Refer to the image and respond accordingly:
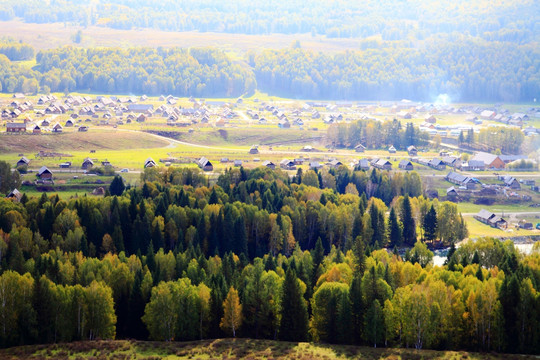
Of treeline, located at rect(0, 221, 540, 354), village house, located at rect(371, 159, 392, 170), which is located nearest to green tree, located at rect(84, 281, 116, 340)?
treeline, located at rect(0, 221, 540, 354)

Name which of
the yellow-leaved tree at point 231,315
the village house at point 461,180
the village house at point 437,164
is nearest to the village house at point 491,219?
the village house at point 461,180

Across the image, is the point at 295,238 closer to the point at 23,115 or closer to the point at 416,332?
the point at 416,332

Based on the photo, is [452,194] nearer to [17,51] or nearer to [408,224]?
[408,224]

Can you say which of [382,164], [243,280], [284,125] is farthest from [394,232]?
[284,125]

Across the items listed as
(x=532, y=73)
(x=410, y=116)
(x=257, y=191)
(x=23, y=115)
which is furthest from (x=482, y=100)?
(x=257, y=191)

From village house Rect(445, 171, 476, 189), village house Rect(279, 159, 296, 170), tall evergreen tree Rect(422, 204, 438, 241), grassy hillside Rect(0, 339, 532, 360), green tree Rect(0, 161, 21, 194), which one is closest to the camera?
grassy hillside Rect(0, 339, 532, 360)

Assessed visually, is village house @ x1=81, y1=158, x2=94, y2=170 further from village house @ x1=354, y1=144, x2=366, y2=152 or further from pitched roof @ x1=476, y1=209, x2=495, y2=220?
pitched roof @ x1=476, y1=209, x2=495, y2=220

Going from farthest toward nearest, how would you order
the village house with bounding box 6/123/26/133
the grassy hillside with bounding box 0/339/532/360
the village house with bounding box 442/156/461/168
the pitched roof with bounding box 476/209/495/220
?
the village house with bounding box 6/123/26/133, the village house with bounding box 442/156/461/168, the pitched roof with bounding box 476/209/495/220, the grassy hillside with bounding box 0/339/532/360
